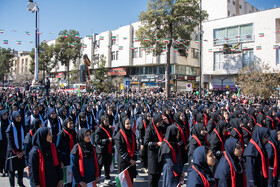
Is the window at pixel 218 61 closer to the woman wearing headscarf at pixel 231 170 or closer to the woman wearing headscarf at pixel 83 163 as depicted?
the woman wearing headscarf at pixel 231 170

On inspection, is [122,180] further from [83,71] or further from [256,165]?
[83,71]

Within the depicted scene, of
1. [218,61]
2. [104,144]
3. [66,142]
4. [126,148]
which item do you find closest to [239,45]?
[218,61]

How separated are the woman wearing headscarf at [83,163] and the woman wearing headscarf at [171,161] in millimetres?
1157

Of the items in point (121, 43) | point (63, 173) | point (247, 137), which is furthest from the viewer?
point (121, 43)

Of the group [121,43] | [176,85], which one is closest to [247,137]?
[176,85]

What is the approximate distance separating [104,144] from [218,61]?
→ 30411mm

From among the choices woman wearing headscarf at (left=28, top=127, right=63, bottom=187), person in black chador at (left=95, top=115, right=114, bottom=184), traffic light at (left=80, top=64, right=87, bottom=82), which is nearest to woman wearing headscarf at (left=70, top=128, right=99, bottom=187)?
woman wearing headscarf at (left=28, top=127, right=63, bottom=187)

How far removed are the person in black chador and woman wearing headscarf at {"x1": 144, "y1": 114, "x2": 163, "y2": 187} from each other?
998 mm

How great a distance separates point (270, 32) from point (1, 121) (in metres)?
30.7

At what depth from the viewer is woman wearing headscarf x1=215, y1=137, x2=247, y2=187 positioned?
3514mm

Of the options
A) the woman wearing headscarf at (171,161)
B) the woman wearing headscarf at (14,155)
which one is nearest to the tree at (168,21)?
the woman wearing headscarf at (14,155)

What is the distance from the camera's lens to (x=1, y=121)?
6.05 meters

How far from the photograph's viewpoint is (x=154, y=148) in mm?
4660

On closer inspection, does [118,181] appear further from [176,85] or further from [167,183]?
[176,85]
